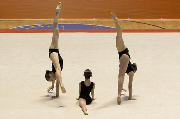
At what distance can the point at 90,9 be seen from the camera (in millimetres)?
10031

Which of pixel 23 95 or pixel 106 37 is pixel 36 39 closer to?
pixel 106 37

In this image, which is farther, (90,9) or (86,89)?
(90,9)

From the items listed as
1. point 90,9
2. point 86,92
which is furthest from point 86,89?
point 90,9

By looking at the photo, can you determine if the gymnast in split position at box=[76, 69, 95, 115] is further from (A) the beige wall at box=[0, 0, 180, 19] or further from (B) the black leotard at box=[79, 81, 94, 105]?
(A) the beige wall at box=[0, 0, 180, 19]

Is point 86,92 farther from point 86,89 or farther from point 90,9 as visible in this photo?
point 90,9

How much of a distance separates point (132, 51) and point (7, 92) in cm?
254

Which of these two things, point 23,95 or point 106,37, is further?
point 106,37

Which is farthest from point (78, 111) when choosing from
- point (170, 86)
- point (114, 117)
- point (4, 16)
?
point (4, 16)

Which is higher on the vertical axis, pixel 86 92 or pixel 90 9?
pixel 90 9

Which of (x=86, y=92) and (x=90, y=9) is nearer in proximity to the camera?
(x=86, y=92)

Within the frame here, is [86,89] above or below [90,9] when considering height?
below

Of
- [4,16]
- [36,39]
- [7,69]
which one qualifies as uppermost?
[4,16]

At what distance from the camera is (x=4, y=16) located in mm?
9797

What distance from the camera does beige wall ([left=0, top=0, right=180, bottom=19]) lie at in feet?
32.3
